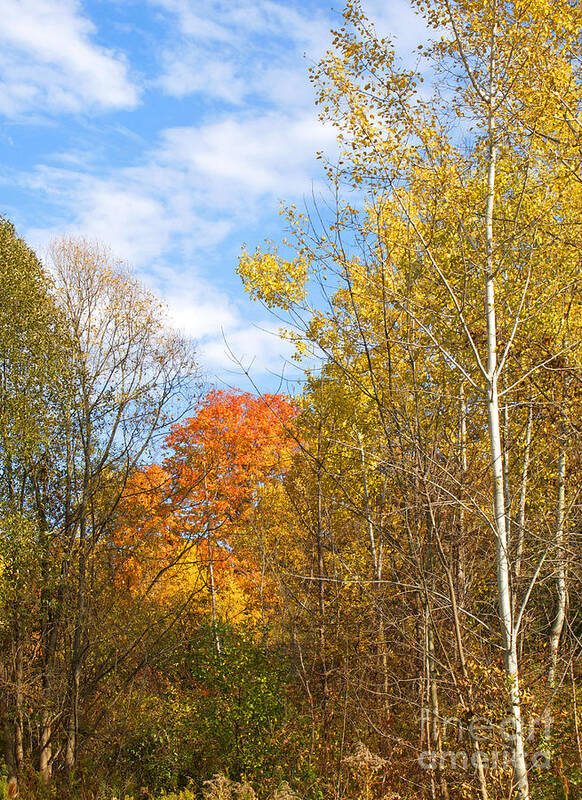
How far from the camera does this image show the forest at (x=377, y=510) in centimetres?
420

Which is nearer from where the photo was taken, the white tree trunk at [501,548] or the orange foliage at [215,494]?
the white tree trunk at [501,548]

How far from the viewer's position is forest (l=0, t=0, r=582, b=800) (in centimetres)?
420

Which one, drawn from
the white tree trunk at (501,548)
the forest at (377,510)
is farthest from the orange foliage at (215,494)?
the white tree trunk at (501,548)

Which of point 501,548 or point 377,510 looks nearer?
point 501,548

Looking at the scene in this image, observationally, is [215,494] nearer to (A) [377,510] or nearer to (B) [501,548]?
(A) [377,510]

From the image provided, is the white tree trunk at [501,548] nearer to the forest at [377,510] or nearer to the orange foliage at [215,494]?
the forest at [377,510]

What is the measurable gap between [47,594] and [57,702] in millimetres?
1494

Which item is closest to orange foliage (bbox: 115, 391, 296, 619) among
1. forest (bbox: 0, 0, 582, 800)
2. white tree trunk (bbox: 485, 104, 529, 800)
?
forest (bbox: 0, 0, 582, 800)

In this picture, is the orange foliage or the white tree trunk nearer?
the white tree trunk

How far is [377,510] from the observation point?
7.58 metres

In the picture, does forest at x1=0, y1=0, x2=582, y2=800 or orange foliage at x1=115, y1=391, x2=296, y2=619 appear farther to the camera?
orange foliage at x1=115, y1=391, x2=296, y2=619

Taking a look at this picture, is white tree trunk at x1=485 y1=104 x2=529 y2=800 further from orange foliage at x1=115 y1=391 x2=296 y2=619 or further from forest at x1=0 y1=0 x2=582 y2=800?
orange foliage at x1=115 y1=391 x2=296 y2=619

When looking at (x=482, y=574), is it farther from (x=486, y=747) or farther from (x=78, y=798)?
(x=78, y=798)

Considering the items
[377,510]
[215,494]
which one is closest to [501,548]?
[377,510]
